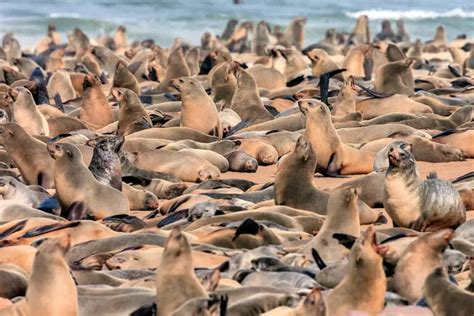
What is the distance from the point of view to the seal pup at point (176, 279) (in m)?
4.30

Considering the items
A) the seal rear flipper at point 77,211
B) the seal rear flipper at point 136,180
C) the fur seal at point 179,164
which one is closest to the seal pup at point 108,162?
the seal rear flipper at point 136,180

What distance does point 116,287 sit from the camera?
16.2 ft

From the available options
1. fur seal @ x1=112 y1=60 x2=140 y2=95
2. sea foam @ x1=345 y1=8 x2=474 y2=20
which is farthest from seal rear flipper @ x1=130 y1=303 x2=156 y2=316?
sea foam @ x1=345 y1=8 x2=474 y2=20

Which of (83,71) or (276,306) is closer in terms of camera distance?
(276,306)

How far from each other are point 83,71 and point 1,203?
9.30 meters

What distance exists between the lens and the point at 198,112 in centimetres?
1079

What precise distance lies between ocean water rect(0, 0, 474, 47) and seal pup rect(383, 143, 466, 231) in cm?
2862

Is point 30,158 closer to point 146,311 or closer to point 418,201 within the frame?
point 418,201

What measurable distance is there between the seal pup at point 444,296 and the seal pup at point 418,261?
349 millimetres

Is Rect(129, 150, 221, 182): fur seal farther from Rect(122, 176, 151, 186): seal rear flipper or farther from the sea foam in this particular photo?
the sea foam

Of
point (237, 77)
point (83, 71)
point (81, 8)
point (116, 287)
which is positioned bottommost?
point (81, 8)

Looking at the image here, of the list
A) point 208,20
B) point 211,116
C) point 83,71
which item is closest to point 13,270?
point 211,116

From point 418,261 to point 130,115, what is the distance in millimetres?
6167

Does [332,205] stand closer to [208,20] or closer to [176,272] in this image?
[176,272]
